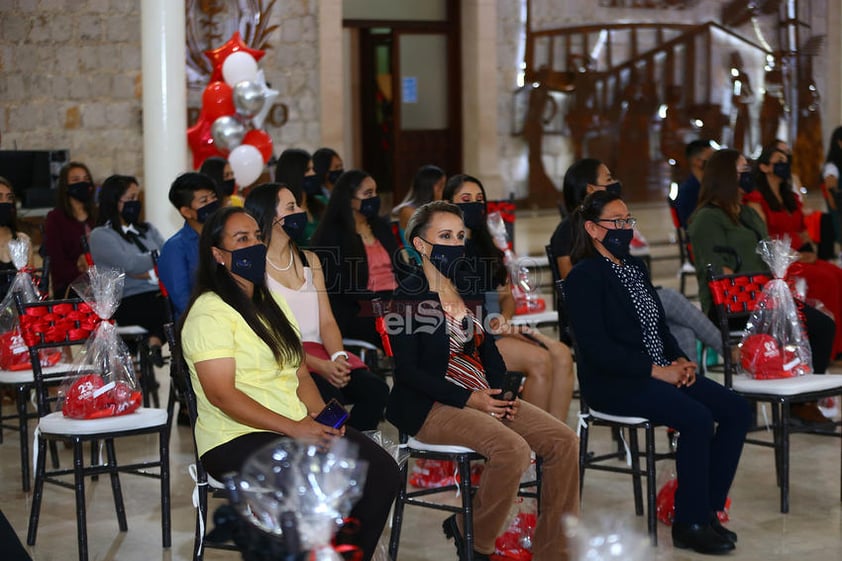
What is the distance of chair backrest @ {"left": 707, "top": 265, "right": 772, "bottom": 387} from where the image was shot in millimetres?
4543

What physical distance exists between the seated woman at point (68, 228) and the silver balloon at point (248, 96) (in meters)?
1.68

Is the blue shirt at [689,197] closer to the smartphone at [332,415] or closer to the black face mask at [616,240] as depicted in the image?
the black face mask at [616,240]

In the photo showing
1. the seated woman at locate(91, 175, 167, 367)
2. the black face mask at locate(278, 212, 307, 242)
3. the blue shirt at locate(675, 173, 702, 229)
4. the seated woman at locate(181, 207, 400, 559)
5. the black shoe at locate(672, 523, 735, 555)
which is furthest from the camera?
the blue shirt at locate(675, 173, 702, 229)

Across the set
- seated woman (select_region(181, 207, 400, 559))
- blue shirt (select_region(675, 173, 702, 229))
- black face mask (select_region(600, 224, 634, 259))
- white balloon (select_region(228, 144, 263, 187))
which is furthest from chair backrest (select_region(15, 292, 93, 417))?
blue shirt (select_region(675, 173, 702, 229))

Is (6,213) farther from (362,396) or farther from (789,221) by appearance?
(789,221)

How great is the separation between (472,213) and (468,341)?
1230 mm

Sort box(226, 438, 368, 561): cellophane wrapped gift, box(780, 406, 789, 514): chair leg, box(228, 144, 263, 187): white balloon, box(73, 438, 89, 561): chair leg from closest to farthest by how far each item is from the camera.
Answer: box(226, 438, 368, 561): cellophane wrapped gift → box(73, 438, 89, 561): chair leg → box(780, 406, 789, 514): chair leg → box(228, 144, 263, 187): white balloon

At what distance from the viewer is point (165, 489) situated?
405cm

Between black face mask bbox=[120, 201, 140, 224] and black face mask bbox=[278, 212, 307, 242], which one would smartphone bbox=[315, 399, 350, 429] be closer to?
black face mask bbox=[278, 212, 307, 242]

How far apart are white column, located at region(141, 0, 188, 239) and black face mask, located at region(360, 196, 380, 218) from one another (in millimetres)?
2406

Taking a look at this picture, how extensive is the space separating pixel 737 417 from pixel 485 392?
92cm

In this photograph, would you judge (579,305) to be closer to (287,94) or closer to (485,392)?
(485,392)

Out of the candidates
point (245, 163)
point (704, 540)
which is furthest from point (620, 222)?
point (245, 163)

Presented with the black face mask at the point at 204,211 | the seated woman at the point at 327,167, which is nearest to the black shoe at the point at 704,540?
the black face mask at the point at 204,211
